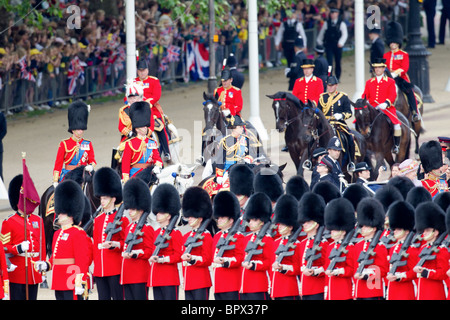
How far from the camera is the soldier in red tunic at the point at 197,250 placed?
1244cm

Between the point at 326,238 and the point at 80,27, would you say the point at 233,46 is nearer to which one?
the point at 80,27

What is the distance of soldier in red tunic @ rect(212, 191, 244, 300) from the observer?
40.6 ft

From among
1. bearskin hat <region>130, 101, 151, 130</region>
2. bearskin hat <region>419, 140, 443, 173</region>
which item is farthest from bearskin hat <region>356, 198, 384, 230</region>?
bearskin hat <region>130, 101, 151, 130</region>

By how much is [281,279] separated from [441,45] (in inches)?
902

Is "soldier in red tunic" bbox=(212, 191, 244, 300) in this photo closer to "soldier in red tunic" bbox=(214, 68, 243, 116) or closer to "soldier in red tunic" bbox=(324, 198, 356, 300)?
"soldier in red tunic" bbox=(324, 198, 356, 300)

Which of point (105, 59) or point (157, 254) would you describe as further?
point (105, 59)

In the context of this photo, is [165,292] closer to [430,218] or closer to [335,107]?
[430,218]

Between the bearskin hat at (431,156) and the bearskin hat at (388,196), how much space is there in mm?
1629

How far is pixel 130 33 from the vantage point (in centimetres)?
2014

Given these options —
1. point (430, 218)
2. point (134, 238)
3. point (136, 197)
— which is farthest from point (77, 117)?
point (430, 218)

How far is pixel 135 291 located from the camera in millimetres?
12875

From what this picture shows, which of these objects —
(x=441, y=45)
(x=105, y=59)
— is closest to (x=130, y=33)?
→ (x=105, y=59)

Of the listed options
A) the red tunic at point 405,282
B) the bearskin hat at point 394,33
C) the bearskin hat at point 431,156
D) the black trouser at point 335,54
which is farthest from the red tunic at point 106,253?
the black trouser at point 335,54

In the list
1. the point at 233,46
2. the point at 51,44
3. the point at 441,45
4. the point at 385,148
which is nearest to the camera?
the point at 385,148
